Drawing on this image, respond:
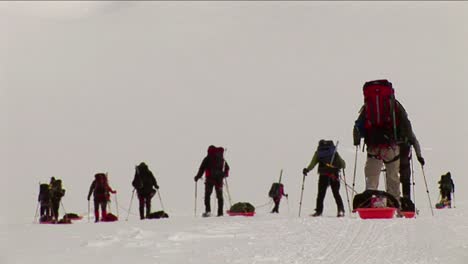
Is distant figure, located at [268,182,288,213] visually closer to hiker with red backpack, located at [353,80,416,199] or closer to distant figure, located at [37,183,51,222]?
distant figure, located at [37,183,51,222]

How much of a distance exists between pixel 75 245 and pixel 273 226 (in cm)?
286

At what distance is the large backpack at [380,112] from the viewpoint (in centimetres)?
1076

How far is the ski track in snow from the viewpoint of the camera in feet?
20.3

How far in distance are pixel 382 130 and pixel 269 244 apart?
4488mm

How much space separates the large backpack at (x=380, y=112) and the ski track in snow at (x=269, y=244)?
1942mm

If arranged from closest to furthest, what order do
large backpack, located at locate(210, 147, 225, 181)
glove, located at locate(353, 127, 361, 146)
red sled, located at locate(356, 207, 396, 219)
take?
red sled, located at locate(356, 207, 396, 219), glove, located at locate(353, 127, 361, 146), large backpack, located at locate(210, 147, 225, 181)

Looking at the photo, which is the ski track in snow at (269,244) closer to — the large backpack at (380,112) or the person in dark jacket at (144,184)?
the large backpack at (380,112)

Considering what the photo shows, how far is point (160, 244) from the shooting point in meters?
7.32

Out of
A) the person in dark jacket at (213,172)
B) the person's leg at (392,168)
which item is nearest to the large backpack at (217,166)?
the person in dark jacket at (213,172)

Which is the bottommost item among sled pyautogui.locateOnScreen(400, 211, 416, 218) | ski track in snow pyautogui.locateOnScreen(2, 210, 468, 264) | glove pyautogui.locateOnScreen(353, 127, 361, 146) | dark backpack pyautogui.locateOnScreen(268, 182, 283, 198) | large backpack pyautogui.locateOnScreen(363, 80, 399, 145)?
ski track in snow pyautogui.locateOnScreen(2, 210, 468, 264)

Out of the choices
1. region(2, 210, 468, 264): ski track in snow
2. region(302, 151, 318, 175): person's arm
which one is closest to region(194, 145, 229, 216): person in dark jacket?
region(302, 151, 318, 175): person's arm

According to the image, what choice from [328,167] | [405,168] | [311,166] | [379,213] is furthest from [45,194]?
[379,213]

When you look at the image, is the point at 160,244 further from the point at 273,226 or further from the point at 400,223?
the point at 400,223

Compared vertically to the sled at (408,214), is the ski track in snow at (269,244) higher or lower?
lower
